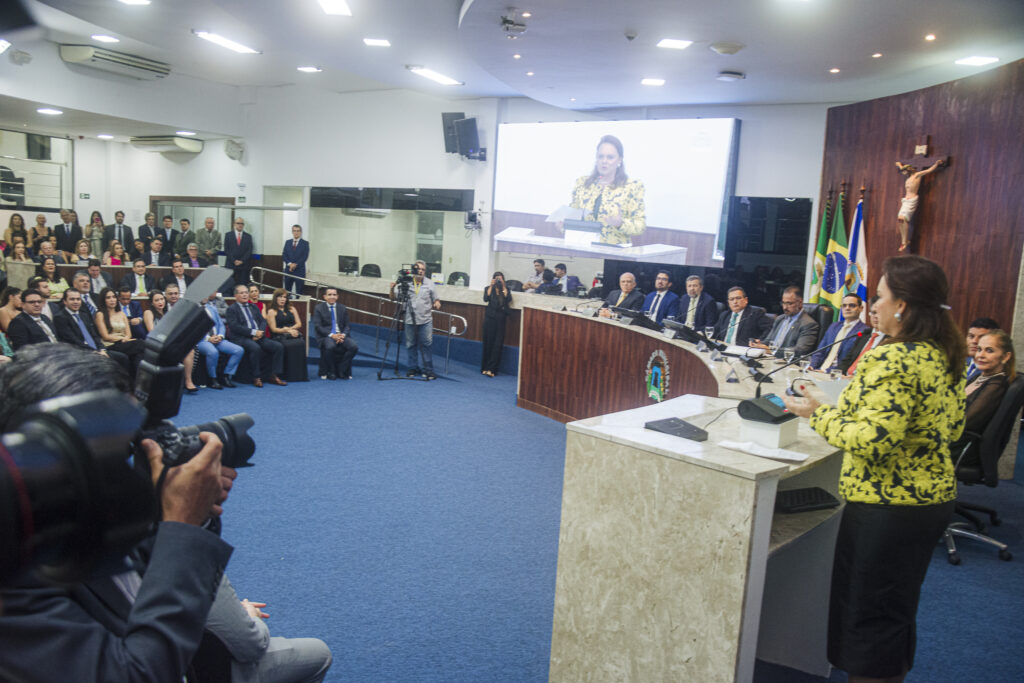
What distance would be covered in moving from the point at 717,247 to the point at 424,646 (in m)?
6.95

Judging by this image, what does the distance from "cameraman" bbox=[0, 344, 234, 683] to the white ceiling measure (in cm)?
482

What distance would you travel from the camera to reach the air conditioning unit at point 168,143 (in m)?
13.0

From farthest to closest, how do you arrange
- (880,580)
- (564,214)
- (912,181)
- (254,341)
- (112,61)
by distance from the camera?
(112,61) → (564,214) → (254,341) → (912,181) → (880,580)

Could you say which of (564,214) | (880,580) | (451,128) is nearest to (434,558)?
(880,580)

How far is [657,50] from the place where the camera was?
19.9ft

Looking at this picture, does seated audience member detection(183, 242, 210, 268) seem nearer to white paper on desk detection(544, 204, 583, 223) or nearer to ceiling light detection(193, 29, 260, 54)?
ceiling light detection(193, 29, 260, 54)

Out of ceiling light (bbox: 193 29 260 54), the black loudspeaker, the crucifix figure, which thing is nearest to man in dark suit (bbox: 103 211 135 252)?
Result: ceiling light (bbox: 193 29 260 54)

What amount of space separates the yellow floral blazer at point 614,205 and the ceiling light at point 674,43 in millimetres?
3038

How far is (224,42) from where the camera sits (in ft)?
27.2

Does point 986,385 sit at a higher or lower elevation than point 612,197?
lower

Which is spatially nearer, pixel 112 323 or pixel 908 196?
pixel 908 196

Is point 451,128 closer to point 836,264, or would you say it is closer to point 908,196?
point 836,264

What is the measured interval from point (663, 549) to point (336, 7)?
562 centimetres

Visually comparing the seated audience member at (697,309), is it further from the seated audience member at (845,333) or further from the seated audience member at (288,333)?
the seated audience member at (288,333)
